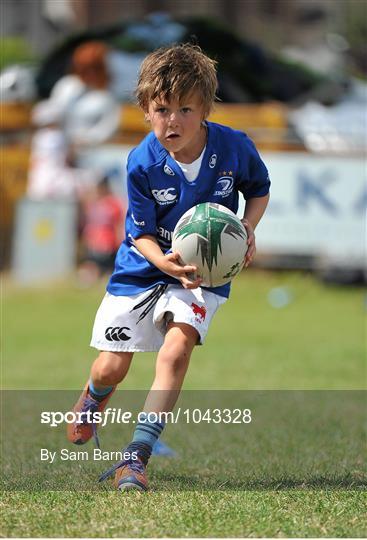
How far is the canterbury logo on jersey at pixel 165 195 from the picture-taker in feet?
18.0

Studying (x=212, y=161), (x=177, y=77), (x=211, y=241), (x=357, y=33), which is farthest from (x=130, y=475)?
(x=357, y=33)

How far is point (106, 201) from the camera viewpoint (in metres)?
17.0

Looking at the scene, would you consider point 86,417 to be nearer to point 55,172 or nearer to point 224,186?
A: point 224,186

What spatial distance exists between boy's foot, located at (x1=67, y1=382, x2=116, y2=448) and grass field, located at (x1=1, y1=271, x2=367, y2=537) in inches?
10.2

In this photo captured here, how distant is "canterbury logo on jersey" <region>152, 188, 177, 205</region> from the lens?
547cm

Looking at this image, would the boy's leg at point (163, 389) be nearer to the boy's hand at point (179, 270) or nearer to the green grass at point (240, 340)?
the boy's hand at point (179, 270)

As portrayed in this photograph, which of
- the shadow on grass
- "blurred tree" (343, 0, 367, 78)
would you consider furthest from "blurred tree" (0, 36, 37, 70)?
the shadow on grass

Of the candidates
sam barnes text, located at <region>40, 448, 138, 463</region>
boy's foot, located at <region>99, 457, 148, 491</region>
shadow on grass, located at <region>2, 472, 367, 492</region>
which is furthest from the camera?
sam barnes text, located at <region>40, 448, 138, 463</region>

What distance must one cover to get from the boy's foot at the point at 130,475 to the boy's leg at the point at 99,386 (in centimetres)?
56

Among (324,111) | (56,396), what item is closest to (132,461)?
(56,396)

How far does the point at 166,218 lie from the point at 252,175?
46 cm

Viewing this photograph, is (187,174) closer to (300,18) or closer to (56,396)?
(56,396)

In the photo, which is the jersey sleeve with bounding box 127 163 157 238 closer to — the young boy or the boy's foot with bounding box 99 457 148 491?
the young boy

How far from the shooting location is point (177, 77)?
5262mm
